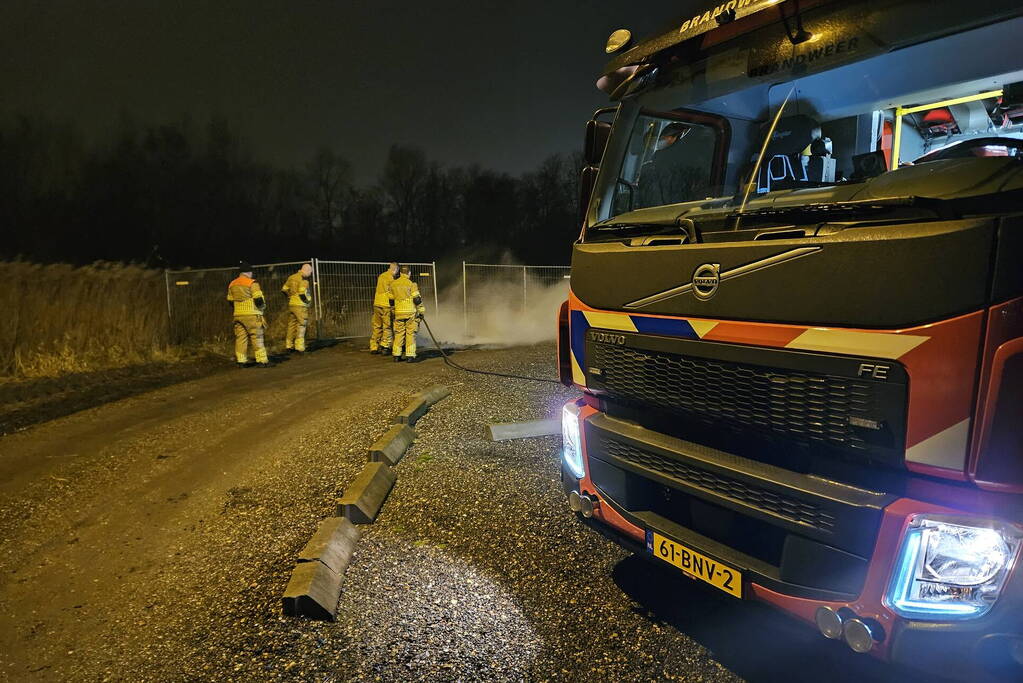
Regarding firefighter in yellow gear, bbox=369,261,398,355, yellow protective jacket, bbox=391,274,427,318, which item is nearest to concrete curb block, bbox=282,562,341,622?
yellow protective jacket, bbox=391,274,427,318

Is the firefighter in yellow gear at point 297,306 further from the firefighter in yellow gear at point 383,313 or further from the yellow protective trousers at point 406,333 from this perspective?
the yellow protective trousers at point 406,333

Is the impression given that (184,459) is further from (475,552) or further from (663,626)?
(663,626)

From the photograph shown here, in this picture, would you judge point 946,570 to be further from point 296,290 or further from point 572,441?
point 296,290

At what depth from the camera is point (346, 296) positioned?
14320mm

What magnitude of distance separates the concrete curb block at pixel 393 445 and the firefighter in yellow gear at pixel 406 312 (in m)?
5.44

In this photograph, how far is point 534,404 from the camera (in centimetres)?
727

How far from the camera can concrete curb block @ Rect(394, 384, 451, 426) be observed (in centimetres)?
630

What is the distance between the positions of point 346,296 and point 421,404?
27.0ft

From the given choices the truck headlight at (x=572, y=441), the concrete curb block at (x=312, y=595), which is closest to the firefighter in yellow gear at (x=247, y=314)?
the concrete curb block at (x=312, y=595)

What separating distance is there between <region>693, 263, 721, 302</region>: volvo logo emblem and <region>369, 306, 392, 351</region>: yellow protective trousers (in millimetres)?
10248

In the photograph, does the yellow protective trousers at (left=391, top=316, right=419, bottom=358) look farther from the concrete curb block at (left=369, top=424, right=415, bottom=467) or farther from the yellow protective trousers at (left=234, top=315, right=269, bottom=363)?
the concrete curb block at (left=369, top=424, right=415, bottom=467)

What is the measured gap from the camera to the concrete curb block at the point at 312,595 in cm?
290

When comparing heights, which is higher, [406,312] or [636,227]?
[636,227]

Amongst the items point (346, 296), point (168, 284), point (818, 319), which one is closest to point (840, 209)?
point (818, 319)
